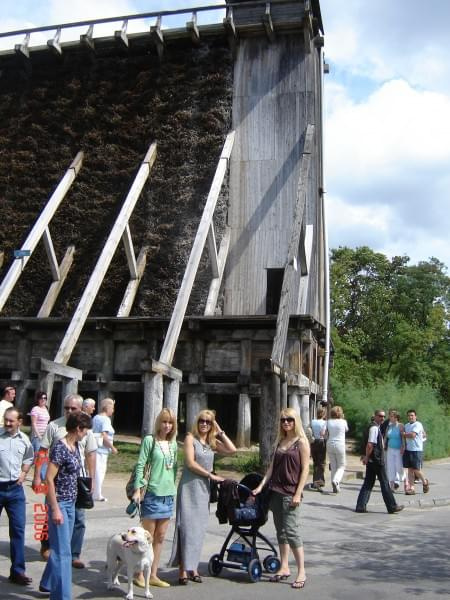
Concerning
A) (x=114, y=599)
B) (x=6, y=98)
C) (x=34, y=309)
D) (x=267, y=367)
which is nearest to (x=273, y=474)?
(x=114, y=599)

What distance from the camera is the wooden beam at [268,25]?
67.6 feet

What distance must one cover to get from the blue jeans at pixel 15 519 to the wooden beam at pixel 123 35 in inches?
735

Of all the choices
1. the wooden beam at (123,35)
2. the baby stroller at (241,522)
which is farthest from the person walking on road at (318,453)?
the wooden beam at (123,35)

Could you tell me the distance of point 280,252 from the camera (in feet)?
65.0

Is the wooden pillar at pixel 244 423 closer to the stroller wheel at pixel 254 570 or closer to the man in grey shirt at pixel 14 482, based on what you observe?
the stroller wheel at pixel 254 570

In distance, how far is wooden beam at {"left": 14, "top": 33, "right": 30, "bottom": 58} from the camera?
22828 mm

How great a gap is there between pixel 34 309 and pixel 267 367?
10.2 meters

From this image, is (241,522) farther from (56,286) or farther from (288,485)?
(56,286)

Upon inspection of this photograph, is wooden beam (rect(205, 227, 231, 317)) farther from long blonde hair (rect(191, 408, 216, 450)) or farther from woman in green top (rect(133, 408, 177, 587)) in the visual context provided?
woman in green top (rect(133, 408, 177, 587))

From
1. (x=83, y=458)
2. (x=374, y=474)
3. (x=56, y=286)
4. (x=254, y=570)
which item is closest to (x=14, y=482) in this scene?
(x=83, y=458)

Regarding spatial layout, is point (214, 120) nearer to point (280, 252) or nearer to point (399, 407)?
point (280, 252)

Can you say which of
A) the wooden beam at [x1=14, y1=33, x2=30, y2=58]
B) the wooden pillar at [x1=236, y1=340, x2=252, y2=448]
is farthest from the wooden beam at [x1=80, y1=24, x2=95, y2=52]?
the wooden pillar at [x1=236, y1=340, x2=252, y2=448]

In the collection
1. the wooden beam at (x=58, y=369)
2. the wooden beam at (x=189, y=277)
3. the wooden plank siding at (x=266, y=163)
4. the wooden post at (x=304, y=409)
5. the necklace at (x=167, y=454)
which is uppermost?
the wooden plank siding at (x=266, y=163)

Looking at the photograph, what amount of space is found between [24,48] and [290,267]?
13134mm
